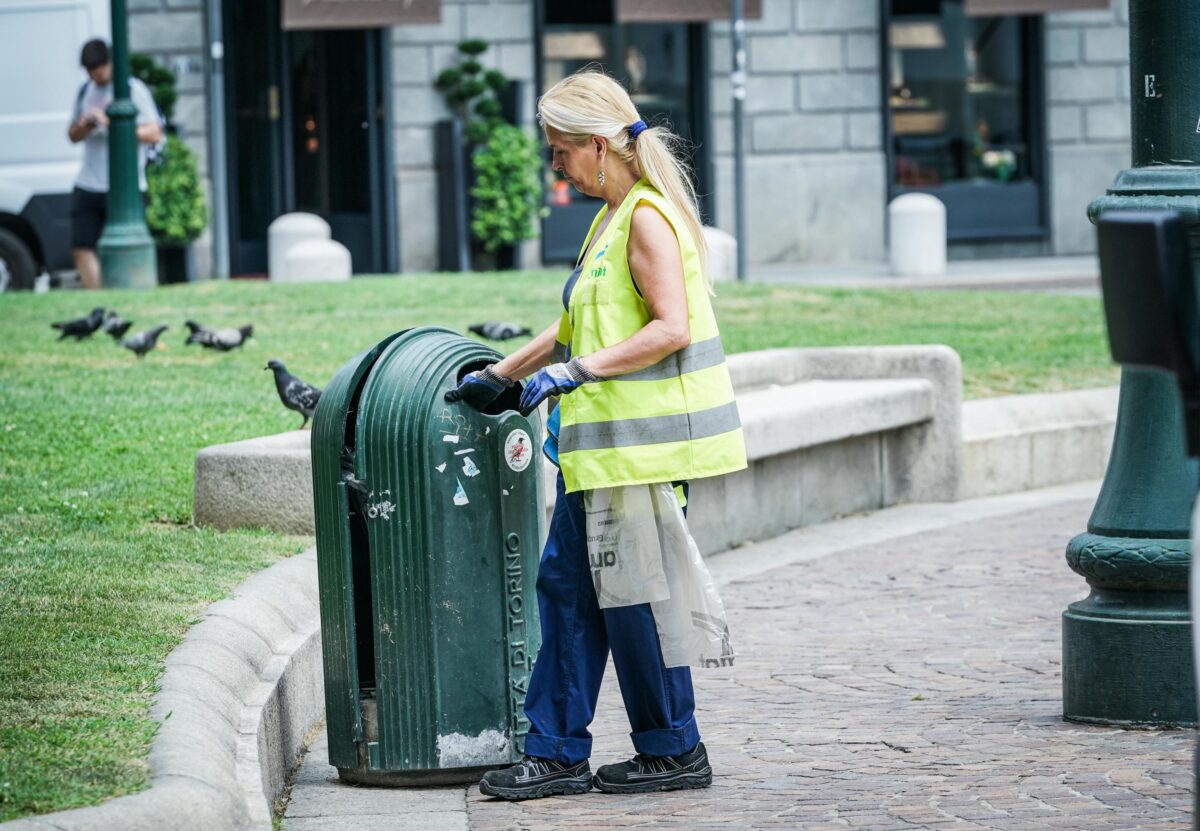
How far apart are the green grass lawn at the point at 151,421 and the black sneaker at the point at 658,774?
1.18 metres

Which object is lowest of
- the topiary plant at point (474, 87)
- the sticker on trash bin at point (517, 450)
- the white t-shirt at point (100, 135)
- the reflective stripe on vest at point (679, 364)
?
the sticker on trash bin at point (517, 450)

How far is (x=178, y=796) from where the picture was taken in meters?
3.85

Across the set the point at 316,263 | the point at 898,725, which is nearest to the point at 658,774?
the point at 898,725

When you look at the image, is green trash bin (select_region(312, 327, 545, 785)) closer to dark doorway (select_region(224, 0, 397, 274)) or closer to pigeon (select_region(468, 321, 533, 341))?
pigeon (select_region(468, 321, 533, 341))

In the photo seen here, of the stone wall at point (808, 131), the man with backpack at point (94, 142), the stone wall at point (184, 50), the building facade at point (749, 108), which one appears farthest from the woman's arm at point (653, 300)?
the stone wall at point (808, 131)

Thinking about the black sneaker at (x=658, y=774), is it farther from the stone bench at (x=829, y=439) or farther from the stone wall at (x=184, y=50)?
the stone wall at (x=184, y=50)

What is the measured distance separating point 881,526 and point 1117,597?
3.72m

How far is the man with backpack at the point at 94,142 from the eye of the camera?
15.8 meters

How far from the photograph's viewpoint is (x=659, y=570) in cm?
481

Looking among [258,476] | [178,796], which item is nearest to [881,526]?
[258,476]

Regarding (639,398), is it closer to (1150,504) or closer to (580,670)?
(580,670)

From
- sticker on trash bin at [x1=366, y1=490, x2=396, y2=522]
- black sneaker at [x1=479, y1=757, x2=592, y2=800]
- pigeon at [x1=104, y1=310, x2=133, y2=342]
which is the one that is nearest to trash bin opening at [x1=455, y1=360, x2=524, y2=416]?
sticker on trash bin at [x1=366, y1=490, x2=396, y2=522]

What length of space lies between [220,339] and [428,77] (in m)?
11.6

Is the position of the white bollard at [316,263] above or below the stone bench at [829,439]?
above
